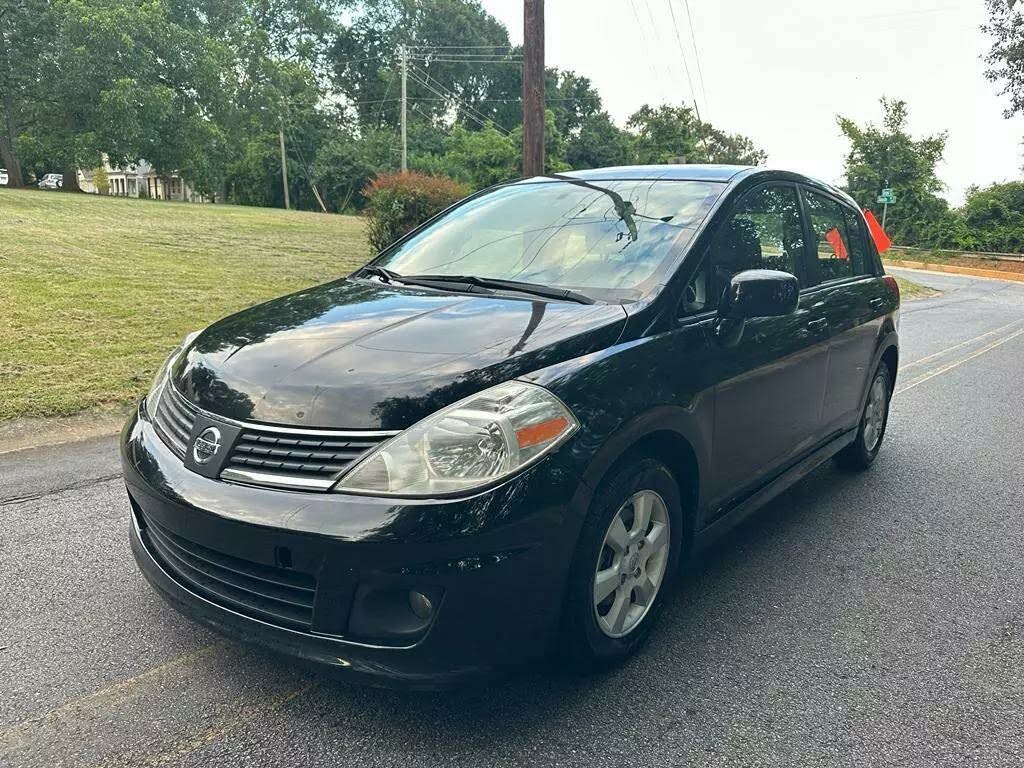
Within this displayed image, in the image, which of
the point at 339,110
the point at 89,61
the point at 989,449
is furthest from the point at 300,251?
the point at 339,110

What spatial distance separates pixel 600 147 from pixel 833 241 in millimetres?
52904

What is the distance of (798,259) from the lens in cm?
388

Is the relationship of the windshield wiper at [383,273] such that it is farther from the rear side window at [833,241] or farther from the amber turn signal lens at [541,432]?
the rear side window at [833,241]

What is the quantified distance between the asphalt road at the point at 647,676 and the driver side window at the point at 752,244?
1253 mm

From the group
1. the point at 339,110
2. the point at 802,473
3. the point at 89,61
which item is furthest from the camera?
the point at 339,110

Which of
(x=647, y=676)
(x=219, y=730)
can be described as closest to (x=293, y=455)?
(x=219, y=730)

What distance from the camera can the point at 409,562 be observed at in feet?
6.92

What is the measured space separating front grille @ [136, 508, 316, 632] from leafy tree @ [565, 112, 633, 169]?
51.9 metres

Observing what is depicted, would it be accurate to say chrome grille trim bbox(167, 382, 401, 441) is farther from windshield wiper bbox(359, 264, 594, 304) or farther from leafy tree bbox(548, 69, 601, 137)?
leafy tree bbox(548, 69, 601, 137)

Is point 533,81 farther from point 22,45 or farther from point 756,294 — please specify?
point 22,45

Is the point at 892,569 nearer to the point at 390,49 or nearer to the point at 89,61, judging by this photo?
the point at 89,61

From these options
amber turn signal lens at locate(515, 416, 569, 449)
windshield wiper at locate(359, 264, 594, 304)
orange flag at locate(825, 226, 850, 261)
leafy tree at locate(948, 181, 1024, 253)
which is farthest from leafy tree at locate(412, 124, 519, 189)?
amber turn signal lens at locate(515, 416, 569, 449)

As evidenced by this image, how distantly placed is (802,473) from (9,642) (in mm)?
3427

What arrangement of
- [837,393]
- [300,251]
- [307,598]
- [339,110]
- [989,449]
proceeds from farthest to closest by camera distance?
[339,110]
[300,251]
[989,449]
[837,393]
[307,598]
